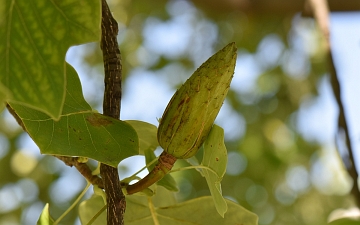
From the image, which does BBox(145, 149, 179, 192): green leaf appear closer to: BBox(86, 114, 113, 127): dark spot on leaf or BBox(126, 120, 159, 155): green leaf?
BBox(126, 120, 159, 155): green leaf

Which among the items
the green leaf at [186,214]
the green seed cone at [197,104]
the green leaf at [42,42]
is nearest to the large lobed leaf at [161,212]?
the green leaf at [186,214]

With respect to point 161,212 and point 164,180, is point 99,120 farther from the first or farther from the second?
point 161,212

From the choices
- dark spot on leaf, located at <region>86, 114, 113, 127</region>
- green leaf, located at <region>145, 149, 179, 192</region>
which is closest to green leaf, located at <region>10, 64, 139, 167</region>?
dark spot on leaf, located at <region>86, 114, 113, 127</region>

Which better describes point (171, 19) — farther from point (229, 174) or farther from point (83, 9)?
point (83, 9)

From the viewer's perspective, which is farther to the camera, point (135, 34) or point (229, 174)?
point (135, 34)

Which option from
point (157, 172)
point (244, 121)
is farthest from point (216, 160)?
point (244, 121)

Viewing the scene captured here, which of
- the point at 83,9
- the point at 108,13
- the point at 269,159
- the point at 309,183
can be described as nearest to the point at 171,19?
the point at 269,159
